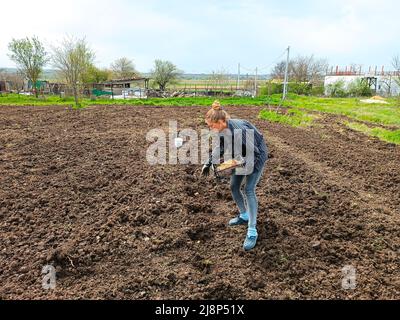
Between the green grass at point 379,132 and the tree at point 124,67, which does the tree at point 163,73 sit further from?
the green grass at point 379,132

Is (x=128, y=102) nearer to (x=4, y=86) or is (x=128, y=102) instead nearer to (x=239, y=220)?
(x=4, y=86)

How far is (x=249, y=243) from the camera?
389 centimetres

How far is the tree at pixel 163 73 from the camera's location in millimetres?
52219

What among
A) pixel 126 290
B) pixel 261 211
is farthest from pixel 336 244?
pixel 126 290

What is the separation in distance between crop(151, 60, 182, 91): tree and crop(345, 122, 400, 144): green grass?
41.1 m

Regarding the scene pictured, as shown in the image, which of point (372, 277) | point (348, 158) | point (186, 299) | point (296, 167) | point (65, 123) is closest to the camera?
point (186, 299)

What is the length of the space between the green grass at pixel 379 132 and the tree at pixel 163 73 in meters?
41.1

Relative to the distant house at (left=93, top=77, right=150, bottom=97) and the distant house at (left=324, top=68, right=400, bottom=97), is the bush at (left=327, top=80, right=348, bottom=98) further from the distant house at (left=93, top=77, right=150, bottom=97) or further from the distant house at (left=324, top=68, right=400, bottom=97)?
the distant house at (left=93, top=77, right=150, bottom=97)

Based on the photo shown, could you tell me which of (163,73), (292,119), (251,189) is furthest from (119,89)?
(251,189)

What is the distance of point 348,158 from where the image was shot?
8742 mm

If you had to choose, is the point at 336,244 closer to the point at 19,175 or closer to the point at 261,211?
the point at 261,211

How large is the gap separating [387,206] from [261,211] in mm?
2318

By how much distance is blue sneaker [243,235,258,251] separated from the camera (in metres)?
3.88

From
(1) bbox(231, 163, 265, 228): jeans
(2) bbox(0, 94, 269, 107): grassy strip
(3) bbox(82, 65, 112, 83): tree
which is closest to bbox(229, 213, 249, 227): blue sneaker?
(1) bbox(231, 163, 265, 228): jeans
